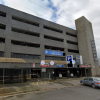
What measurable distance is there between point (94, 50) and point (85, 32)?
7693 mm

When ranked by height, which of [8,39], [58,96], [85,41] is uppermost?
[85,41]

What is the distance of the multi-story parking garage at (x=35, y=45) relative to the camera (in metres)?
20.6

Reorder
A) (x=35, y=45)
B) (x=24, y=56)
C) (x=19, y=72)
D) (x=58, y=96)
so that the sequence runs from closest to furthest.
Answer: (x=58, y=96)
(x=19, y=72)
(x=24, y=56)
(x=35, y=45)

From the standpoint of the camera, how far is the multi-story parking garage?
20594 mm

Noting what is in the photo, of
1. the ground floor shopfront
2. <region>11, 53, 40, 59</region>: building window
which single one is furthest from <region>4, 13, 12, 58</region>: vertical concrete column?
the ground floor shopfront

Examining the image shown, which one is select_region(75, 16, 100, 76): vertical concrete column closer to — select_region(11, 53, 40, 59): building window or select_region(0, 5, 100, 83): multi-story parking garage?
select_region(0, 5, 100, 83): multi-story parking garage

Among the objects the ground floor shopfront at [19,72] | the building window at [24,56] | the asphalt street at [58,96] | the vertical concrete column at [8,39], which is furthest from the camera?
the building window at [24,56]

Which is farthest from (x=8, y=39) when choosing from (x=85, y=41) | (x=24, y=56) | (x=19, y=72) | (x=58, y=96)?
(x=85, y=41)

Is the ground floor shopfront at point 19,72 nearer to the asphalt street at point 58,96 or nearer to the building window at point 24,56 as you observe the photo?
the building window at point 24,56

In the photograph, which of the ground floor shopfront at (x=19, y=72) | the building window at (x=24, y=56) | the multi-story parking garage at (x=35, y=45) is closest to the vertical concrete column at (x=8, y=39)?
the multi-story parking garage at (x=35, y=45)

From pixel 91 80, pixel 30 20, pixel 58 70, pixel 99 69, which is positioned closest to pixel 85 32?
pixel 99 69

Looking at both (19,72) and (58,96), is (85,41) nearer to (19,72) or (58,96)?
(19,72)

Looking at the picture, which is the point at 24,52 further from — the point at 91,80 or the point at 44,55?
the point at 91,80

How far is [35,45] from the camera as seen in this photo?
32375mm
